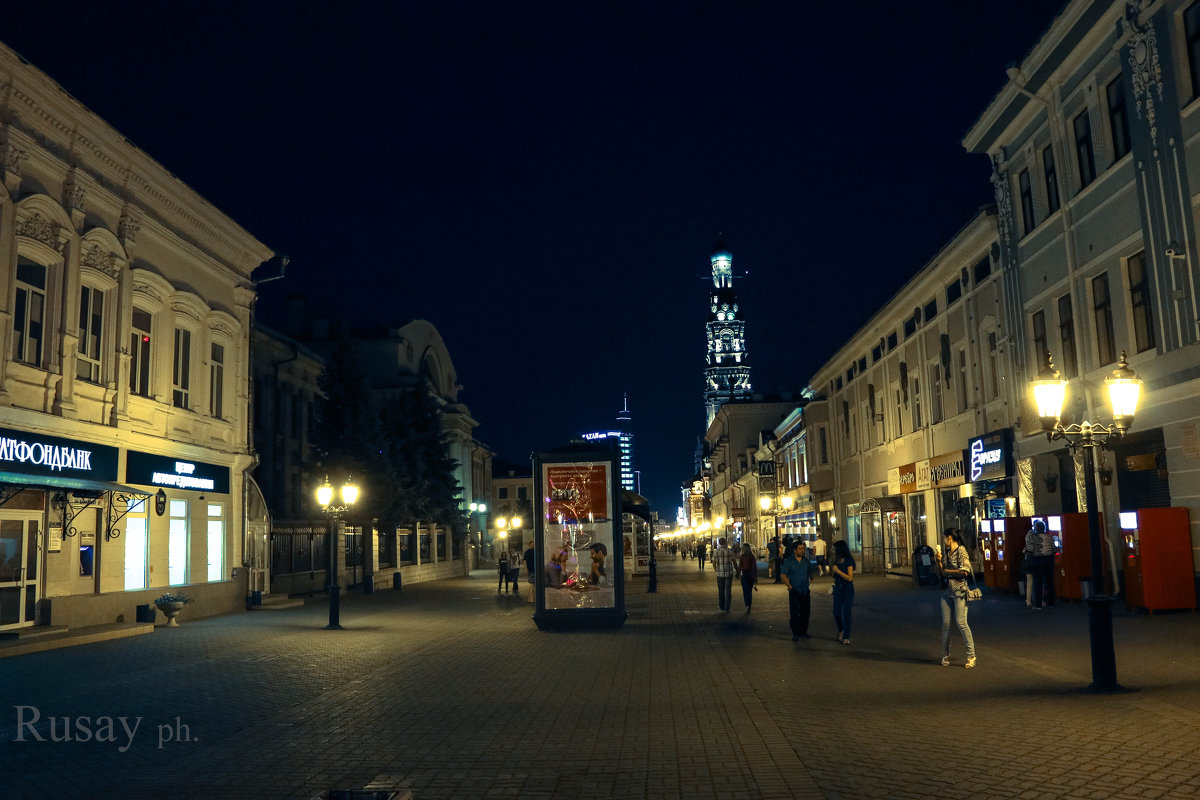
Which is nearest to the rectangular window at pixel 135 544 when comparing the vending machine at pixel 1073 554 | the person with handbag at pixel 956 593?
the person with handbag at pixel 956 593

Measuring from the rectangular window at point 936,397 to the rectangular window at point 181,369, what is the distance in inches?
874

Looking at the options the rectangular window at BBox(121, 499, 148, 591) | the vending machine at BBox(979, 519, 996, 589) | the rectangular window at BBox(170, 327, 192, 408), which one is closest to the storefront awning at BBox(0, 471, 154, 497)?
the rectangular window at BBox(121, 499, 148, 591)

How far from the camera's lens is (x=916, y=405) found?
34344 millimetres

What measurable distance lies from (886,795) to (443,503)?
149ft

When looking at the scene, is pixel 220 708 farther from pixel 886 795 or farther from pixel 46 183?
pixel 46 183

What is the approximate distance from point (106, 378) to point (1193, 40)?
21.9 m

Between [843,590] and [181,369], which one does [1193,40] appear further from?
[181,369]

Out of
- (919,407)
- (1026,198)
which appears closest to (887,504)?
(919,407)

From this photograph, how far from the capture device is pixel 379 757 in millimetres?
7949

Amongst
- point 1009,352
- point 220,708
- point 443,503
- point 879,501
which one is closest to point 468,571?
point 443,503

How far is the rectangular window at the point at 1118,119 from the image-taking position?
1919cm

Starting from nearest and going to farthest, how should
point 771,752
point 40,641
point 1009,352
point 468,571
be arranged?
point 771,752, point 40,641, point 1009,352, point 468,571

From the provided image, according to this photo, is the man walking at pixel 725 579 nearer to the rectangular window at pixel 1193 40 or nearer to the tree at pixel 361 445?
the rectangular window at pixel 1193 40

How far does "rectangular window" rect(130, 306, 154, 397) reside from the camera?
889 inches
